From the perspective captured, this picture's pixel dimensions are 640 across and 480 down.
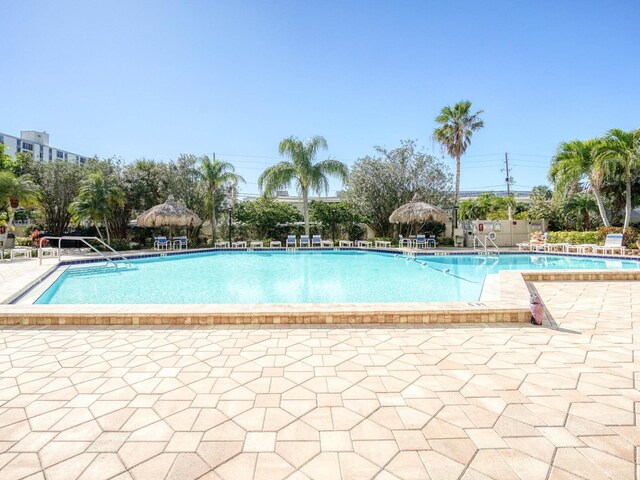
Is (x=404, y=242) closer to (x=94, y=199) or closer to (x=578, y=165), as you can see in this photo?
(x=578, y=165)

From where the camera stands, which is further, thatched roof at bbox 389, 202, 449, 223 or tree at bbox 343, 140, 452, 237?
A: tree at bbox 343, 140, 452, 237

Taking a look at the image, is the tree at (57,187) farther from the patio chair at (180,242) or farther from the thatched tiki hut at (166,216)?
the patio chair at (180,242)

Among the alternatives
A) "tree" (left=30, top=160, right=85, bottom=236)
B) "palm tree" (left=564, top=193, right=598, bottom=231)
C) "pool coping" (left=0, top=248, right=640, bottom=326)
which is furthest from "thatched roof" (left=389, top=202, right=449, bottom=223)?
"tree" (left=30, top=160, right=85, bottom=236)

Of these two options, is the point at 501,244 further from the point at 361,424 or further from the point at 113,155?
the point at 113,155

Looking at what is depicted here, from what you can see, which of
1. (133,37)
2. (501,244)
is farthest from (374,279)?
(501,244)

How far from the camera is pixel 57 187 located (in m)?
19.4

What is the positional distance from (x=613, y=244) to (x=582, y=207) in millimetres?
6462

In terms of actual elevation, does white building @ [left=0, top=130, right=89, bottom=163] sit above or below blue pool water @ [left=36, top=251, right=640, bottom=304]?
above

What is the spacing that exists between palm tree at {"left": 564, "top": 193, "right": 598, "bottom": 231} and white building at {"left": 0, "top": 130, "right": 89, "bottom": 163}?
61.2m

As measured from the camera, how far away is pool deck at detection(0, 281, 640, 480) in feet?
5.77

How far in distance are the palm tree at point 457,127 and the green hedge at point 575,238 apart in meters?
5.94

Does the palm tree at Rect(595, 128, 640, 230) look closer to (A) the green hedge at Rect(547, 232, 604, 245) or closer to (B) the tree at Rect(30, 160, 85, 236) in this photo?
(A) the green hedge at Rect(547, 232, 604, 245)

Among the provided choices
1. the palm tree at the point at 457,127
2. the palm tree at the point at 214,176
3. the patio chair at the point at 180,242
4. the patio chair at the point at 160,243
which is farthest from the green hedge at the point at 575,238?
the patio chair at the point at 160,243

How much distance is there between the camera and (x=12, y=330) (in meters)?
4.18
